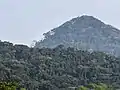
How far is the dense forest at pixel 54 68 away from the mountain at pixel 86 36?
5310cm

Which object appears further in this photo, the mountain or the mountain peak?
the mountain peak

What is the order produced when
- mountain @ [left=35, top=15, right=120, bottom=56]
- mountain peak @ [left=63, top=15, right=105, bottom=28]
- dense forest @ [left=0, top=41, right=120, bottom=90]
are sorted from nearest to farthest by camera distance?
dense forest @ [left=0, top=41, right=120, bottom=90] < mountain @ [left=35, top=15, right=120, bottom=56] < mountain peak @ [left=63, top=15, right=105, bottom=28]

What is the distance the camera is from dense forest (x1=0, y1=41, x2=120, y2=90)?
165 ft

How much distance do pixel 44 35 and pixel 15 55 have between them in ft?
237

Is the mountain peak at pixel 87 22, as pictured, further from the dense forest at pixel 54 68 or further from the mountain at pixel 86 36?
the dense forest at pixel 54 68

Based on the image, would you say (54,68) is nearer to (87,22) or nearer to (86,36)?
(86,36)

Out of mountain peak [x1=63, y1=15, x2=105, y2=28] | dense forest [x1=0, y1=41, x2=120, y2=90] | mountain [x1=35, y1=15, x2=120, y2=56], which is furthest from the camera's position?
mountain peak [x1=63, y1=15, x2=105, y2=28]

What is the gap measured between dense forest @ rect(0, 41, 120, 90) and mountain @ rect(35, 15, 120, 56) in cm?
5310

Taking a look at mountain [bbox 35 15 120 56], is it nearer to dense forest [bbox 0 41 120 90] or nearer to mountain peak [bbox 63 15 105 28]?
mountain peak [bbox 63 15 105 28]

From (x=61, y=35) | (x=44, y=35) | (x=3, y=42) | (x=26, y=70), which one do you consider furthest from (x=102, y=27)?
(x=26, y=70)

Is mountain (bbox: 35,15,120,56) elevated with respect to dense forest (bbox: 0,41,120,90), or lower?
elevated

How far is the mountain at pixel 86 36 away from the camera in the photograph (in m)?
134

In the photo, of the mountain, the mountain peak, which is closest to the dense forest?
the mountain

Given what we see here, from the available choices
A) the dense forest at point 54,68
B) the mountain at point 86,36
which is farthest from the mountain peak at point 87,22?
the dense forest at point 54,68
